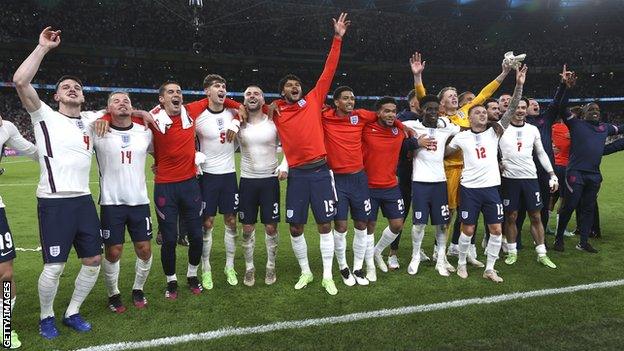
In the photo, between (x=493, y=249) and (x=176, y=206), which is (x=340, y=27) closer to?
(x=176, y=206)

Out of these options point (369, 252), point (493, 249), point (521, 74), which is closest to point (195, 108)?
point (369, 252)

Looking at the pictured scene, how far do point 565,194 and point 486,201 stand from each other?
2164 millimetres

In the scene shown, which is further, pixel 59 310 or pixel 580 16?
pixel 580 16

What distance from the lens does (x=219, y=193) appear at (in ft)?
17.4

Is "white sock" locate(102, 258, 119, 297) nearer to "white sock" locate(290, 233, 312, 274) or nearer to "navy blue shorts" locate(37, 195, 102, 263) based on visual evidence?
"navy blue shorts" locate(37, 195, 102, 263)

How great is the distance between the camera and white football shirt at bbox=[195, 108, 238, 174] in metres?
5.19

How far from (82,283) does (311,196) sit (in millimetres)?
2359

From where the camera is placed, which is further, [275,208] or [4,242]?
[275,208]

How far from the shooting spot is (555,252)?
6586 millimetres

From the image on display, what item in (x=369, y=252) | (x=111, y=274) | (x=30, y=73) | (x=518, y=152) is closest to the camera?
(x=30, y=73)

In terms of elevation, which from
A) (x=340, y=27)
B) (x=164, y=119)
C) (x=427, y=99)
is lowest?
(x=164, y=119)

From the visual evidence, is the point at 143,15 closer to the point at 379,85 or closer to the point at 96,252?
the point at 379,85

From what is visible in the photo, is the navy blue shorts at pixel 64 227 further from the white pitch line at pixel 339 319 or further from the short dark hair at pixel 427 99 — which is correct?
the short dark hair at pixel 427 99

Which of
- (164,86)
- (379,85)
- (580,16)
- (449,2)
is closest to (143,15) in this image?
(379,85)
